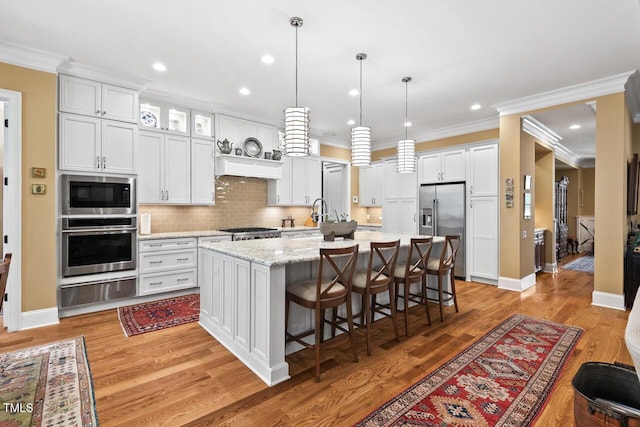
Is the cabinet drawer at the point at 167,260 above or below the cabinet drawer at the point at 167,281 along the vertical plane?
above

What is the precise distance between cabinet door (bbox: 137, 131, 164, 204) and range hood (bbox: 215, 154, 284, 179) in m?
0.88

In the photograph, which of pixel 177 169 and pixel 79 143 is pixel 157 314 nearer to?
pixel 177 169

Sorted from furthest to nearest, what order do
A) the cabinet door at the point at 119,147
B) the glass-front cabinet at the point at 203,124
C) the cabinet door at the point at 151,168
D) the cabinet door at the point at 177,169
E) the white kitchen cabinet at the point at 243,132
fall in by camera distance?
the white kitchen cabinet at the point at 243,132 → the glass-front cabinet at the point at 203,124 → the cabinet door at the point at 177,169 → the cabinet door at the point at 151,168 → the cabinet door at the point at 119,147

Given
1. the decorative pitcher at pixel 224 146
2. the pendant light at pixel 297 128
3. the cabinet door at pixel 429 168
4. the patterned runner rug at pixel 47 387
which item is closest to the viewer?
the patterned runner rug at pixel 47 387

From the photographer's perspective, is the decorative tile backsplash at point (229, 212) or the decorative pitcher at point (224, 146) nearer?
the decorative tile backsplash at point (229, 212)

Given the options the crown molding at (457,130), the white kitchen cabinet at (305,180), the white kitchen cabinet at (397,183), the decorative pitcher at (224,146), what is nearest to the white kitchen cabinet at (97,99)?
the decorative pitcher at (224,146)

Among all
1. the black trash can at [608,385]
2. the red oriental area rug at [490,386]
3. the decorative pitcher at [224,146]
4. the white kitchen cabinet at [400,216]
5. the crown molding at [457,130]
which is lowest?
the red oriental area rug at [490,386]

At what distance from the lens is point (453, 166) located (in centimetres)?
575

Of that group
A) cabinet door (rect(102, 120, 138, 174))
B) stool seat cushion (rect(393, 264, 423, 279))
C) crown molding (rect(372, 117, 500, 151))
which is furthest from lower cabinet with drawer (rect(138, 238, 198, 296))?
crown molding (rect(372, 117, 500, 151))

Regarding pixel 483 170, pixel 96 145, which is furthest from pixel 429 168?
pixel 96 145

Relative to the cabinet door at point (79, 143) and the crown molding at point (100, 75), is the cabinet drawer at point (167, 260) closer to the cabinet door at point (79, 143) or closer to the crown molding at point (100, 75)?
the cabinet door at point (79, 143)

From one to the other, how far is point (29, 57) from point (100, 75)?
0.65 m

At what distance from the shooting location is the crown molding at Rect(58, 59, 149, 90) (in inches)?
142

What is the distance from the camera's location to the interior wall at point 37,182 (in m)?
3.34
